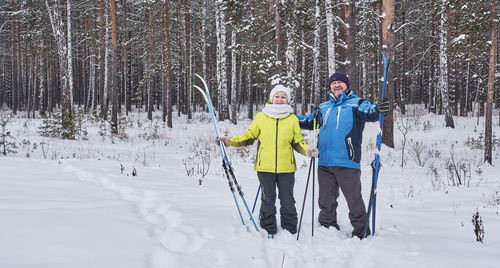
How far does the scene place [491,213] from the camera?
418 centimetres

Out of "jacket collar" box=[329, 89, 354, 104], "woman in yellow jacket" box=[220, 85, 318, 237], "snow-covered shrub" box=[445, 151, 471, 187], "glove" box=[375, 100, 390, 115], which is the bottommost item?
"snow-covered shrub" box=[445, 151, 471, 187]

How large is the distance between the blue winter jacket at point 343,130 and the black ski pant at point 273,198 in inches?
22.5

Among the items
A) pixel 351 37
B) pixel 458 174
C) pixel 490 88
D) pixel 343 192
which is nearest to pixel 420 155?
pixel 490 88

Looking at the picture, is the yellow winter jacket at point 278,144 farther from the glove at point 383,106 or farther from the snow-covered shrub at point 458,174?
the snow-covered shrub at point 458,174

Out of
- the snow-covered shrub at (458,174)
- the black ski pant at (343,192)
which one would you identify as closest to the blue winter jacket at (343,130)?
the black ski pant at (343,192)

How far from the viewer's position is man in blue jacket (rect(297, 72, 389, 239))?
3600 millimetres

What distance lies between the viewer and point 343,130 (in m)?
3.63

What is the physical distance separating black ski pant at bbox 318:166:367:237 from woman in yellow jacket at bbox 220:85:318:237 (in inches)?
18.9

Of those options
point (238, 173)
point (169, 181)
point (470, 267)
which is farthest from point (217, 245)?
point (238, 173)

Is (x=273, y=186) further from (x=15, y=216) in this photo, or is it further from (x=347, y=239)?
(x=15, y=216)

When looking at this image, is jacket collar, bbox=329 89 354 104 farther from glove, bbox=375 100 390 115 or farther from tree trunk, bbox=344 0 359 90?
tree trunk, bbox=344 0 359 90

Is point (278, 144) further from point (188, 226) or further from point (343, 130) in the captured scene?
point (188, 226)

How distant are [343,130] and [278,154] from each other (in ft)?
2.79

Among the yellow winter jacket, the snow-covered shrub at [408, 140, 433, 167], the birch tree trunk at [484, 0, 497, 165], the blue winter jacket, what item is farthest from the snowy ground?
the birch tree trunk at [484, 0, 497, 165]
